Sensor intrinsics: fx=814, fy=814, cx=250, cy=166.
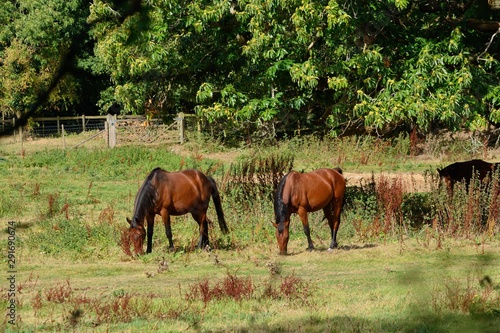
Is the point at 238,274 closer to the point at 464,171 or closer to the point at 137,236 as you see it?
the point at 137,236

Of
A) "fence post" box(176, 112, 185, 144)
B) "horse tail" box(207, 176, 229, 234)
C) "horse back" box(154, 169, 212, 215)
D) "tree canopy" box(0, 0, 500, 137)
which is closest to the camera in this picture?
"tree canopy" box(0, 0, 500, 137)

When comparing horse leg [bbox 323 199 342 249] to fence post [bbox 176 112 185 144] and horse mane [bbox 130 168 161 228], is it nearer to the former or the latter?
horse mane [bbox 130 168 161 228]

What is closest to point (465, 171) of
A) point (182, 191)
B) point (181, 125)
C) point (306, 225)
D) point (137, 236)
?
point (306, 225)

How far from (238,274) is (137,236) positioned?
2.45 metres

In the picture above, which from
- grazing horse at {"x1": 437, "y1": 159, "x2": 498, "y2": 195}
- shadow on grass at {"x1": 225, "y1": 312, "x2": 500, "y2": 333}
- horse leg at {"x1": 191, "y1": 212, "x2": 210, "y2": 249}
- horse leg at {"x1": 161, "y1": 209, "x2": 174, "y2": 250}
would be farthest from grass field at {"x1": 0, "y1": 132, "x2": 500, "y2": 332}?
grazing horse at {"x1": 437, "y1": 159, "x2": 498, "y2": 195}

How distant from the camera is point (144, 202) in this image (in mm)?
14492

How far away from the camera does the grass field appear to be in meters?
9.12

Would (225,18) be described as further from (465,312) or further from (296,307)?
(465,312)

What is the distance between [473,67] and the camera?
13.7 metres

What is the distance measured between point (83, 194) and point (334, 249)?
30.8ft

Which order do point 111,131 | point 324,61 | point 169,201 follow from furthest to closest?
point 111,131, point 169,201, point 324,61

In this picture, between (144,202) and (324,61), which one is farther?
(144,202)

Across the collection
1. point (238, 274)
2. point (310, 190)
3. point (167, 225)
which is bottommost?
point (238, 274)

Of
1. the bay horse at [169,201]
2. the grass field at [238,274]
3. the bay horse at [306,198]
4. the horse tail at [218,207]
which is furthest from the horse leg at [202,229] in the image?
the bay horse at [306,198]
